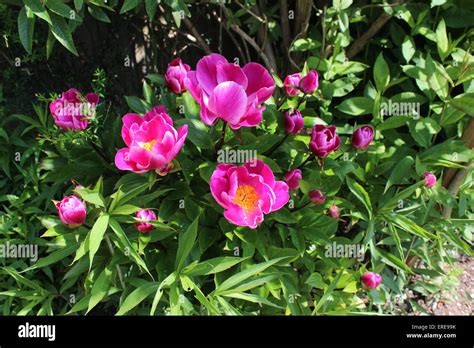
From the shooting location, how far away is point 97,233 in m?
1.23

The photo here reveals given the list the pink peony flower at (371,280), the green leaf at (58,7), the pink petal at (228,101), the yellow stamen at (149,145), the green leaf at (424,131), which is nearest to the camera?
the pink petal at (228,101)

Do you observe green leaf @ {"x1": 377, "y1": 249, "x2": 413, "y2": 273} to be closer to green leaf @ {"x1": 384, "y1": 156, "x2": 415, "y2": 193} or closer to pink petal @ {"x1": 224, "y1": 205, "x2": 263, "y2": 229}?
green leaf @ {"x1": 384, "y1": 156, "x2": 415, "y2": 193}

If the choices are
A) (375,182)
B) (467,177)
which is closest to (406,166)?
(375,182)

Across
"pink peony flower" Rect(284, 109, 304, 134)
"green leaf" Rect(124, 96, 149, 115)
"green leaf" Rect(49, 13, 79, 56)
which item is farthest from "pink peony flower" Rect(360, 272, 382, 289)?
"green leaf" Rect(49, 13, 79, 56)

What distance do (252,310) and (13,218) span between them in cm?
85

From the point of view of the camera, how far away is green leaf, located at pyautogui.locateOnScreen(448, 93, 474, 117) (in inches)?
65.7

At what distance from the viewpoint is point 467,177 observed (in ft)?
6.04

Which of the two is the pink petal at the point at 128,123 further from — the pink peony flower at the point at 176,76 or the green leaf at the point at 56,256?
the green leaf at the point at 56,256

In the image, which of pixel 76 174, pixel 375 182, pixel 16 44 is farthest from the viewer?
pixel 16 44

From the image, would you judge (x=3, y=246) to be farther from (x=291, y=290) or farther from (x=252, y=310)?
(x=291, y=290)

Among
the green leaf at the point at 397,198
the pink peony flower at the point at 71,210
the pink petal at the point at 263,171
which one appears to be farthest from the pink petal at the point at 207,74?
the green leaf at the point at 397,198

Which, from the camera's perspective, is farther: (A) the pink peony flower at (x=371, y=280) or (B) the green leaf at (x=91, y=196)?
(A) the pink peony flower at (x=371, y=280)

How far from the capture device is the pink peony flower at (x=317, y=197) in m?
1.45
